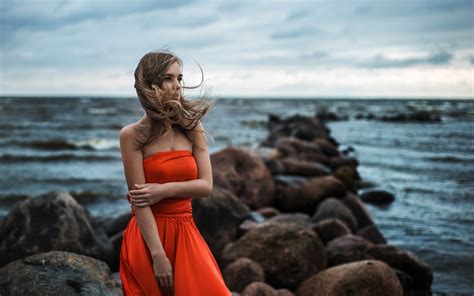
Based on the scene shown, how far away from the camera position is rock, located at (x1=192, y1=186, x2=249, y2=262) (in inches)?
274

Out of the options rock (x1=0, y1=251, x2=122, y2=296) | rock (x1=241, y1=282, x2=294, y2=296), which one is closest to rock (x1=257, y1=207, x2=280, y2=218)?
rock (x1=241, y1=282, x2=294, y2=296)

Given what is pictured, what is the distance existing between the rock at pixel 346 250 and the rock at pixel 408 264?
17 centimetres

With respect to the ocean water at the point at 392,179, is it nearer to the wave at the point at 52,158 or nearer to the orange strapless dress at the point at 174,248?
the wave at the point at 52,158

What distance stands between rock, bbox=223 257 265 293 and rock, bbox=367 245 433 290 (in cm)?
165

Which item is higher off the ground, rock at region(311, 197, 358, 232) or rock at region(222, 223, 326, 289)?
rock at region(222, 223, 326, 289)

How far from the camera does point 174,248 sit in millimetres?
2637

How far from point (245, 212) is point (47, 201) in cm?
284

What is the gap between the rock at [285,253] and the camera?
19.0 ft

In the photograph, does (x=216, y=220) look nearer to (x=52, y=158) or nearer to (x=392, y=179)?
(x=392, y=179)

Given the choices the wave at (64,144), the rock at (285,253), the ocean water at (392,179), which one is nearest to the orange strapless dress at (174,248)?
the rock at (285,253)

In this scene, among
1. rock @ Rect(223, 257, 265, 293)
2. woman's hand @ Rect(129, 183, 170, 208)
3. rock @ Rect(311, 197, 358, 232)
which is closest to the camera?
woman's hand @ Rect(129, 183, 170, 208)

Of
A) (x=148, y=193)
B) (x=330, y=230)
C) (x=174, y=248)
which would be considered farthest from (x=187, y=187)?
(x=330, y=230)

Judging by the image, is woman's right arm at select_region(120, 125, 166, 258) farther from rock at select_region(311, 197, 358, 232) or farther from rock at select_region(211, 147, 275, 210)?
rock at select_region(211, 147, 275, 210)

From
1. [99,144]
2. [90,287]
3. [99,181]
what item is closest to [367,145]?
[99,144]
